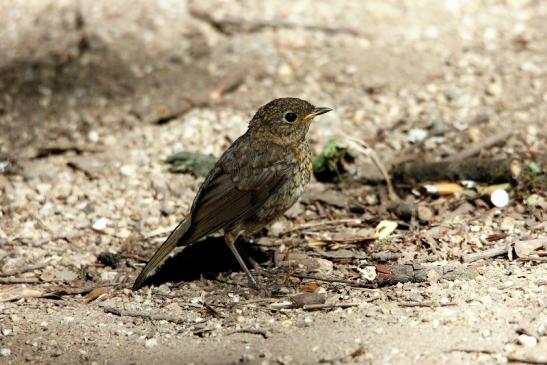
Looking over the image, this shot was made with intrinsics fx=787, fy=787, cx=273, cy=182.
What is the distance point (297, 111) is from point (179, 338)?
1.85 meters

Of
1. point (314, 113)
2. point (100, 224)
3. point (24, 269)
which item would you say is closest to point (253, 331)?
point (314, 113)

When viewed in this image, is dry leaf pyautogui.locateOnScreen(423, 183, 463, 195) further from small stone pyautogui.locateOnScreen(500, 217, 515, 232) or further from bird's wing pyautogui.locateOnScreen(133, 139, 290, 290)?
bird's wing pyautogui.locateOnScreen(133, 139, 290, 290)

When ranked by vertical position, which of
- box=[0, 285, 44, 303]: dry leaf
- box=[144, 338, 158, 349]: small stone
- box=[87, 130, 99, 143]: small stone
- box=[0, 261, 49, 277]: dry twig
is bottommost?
box=[144, 338, 158, 349]: small stone

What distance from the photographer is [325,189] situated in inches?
244

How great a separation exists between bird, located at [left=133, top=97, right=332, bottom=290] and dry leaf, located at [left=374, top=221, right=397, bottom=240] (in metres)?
0.64

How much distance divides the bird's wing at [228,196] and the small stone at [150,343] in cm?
61

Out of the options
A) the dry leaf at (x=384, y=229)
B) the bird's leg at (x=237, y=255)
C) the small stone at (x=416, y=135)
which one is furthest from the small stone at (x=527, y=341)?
the small stone at (x=416, y=135)

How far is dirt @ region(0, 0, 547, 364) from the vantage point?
14.4ft

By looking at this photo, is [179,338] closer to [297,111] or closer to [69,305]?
[69,305]

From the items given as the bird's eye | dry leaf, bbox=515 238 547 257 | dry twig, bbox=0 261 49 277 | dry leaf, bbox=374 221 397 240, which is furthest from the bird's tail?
dry leaf, bbox=515 238 547 257

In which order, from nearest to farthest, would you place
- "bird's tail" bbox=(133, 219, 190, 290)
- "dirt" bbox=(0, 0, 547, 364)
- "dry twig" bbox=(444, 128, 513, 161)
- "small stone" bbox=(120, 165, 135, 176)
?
"dirt" bbox=(0, 0, 547, 364)
"bird's tail" bbox=(133, 219, 190, 290)
"dry twig" bbox=(444, 128, 513, 161)
"small stone" bbox=(120, 165, 135, 176)

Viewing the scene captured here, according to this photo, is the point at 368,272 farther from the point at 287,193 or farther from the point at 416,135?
the point at 416,135

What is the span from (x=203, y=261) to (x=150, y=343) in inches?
44.6

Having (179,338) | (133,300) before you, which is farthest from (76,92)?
(179,338)
